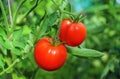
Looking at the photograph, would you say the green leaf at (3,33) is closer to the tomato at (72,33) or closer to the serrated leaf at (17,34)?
the serrated leaf at (17,34)

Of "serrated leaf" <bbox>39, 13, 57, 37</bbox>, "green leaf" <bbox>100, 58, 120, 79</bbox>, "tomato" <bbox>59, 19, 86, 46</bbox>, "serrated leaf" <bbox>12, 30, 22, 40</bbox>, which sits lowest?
"green leaf" <bbox>100, 58, 120, 79</bbox>

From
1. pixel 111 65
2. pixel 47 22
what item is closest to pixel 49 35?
pixel 47 22

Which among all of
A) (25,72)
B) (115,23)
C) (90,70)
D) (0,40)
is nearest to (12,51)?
(0,40)

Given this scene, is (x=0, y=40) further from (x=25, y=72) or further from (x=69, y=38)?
(x=25, y=72)

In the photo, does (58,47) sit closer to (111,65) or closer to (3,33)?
(3,33)

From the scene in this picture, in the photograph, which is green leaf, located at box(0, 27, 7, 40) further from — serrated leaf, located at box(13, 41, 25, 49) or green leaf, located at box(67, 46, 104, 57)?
green leaf, located at box(67, 46, 104, 57)

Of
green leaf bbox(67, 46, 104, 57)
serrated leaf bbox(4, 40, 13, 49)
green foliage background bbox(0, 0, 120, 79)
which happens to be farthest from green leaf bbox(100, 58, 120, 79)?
serrated leaf bbox(4, 40, 13, 49)
